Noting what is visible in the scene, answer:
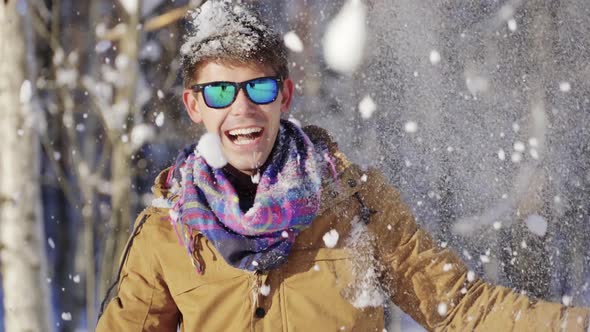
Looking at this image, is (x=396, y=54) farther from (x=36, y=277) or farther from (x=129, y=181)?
(x=36, y=277)

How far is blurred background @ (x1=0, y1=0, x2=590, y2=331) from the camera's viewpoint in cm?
343

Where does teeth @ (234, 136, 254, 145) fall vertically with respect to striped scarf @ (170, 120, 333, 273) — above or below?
above

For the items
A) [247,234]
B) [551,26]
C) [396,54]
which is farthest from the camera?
[396,54]

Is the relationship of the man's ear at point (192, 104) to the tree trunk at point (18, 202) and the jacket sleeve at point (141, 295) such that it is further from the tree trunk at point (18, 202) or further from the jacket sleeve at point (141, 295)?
the tree trunk at point (18, 202)

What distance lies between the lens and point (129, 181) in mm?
5117

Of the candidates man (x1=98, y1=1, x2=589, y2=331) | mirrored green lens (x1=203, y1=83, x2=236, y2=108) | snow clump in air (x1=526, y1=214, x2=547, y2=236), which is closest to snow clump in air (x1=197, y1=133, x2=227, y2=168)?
man (x1=98, y1=1, x2=589, y2=331)

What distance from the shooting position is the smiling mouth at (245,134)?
6.81 feet

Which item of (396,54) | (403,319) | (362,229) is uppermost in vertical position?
(396,54)

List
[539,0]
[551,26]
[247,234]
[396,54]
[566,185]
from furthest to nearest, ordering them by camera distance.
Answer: [396,54] → [539,0] → [551,26] → [566,185] → [247,234]

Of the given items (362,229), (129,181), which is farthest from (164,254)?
(129,181)

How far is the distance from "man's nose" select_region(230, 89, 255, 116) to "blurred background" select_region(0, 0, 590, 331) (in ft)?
4.13

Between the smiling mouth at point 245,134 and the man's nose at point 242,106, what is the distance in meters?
0.05

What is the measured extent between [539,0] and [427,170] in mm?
1048

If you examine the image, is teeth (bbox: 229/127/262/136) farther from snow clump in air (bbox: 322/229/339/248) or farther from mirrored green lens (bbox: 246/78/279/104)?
snow clump in air (bbox: 322/229/339/248)
